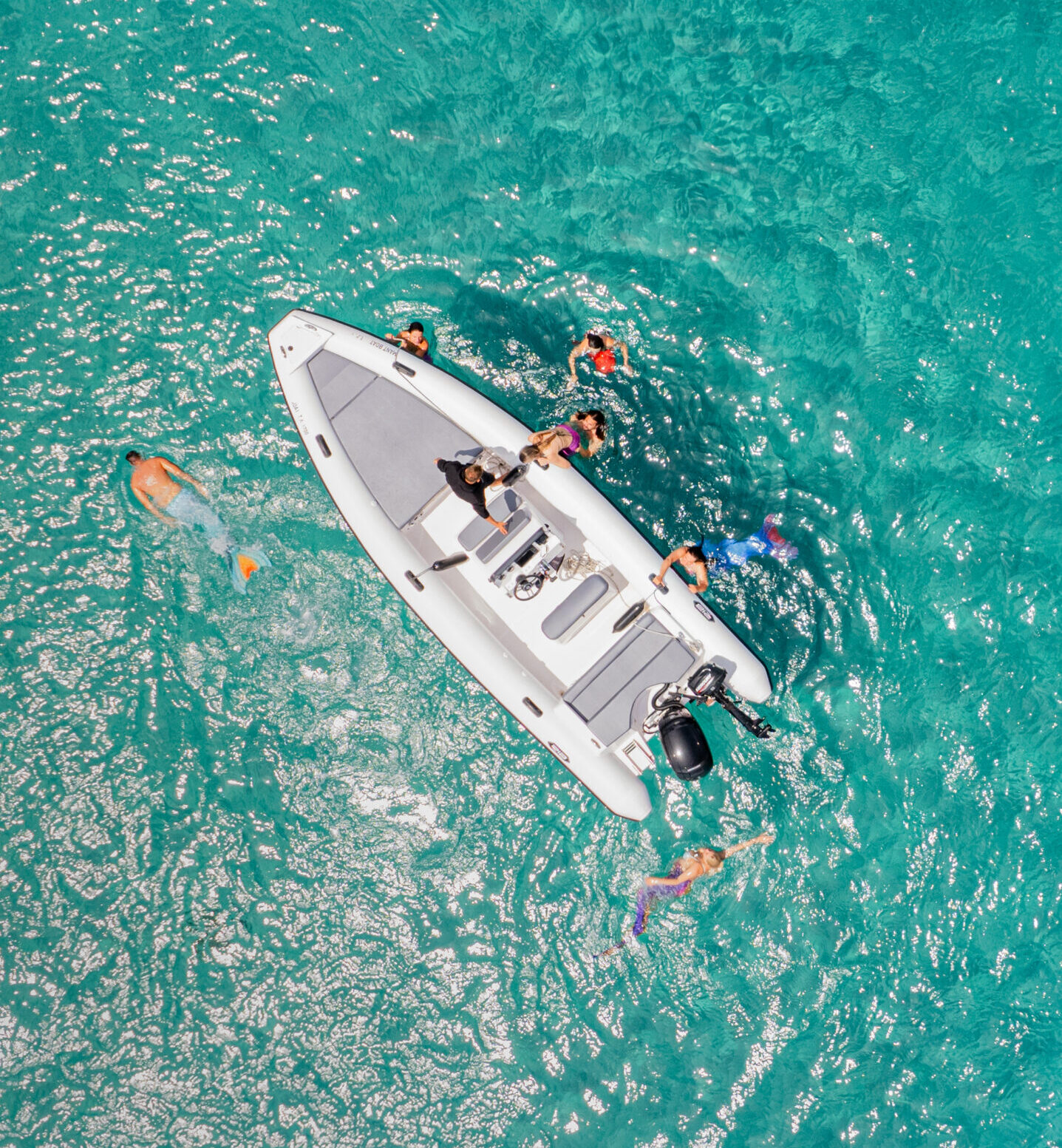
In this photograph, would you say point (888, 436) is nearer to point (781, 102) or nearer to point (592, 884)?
point (781, 102)

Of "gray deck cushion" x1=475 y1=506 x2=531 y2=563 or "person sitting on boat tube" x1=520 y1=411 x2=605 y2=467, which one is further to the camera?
"gray deck cushion" x1=475 y1=506 x2=531 y2=563

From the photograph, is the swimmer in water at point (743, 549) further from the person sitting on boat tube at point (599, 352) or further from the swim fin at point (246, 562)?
the swim fin at point (246, 562)

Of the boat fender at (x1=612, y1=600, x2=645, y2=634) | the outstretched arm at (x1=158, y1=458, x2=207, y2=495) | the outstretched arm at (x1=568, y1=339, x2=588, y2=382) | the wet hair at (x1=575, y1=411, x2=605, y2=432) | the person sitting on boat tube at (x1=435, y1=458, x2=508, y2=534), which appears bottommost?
the outstretched arm at (x1=158, y1=458, x2=207, y2=495)

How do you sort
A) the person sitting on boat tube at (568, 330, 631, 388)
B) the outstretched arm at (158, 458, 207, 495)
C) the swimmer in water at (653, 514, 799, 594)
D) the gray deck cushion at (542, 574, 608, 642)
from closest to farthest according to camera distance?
1. the gray deck cushion at (542, 574, 608, 642)
2. the person sitting on boat tube at (568, 330, 631, 388)
3. the swimmer in water at (653, 514, 799, 594)
4. the outstretched arm at (158, 458, 207, 495)

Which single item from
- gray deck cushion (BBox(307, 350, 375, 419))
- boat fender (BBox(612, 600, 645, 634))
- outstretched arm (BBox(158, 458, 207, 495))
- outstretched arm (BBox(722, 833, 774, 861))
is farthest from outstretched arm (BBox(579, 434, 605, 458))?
outstretched arm (BBox(722, 833, 774, 861))

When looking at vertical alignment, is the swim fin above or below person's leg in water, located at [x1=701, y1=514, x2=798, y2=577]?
below

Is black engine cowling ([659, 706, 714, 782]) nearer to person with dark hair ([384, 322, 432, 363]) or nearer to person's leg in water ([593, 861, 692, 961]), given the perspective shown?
person's leg in water ([593, 861, 692, 961])

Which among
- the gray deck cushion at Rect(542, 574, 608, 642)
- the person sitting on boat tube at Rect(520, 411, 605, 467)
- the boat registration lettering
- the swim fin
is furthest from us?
the swim fin

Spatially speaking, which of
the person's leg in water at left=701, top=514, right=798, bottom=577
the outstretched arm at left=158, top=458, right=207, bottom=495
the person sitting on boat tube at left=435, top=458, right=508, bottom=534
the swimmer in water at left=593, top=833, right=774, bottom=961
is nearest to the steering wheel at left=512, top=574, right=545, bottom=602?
the person sitting on boat tube at left=435, top=458, right=508, bottom=534

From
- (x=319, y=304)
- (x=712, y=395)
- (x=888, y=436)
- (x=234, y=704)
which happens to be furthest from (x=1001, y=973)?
(x=319, y=304)

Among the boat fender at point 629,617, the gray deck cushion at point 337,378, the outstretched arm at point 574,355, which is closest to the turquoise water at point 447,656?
the outstretched arm at point 574,355
